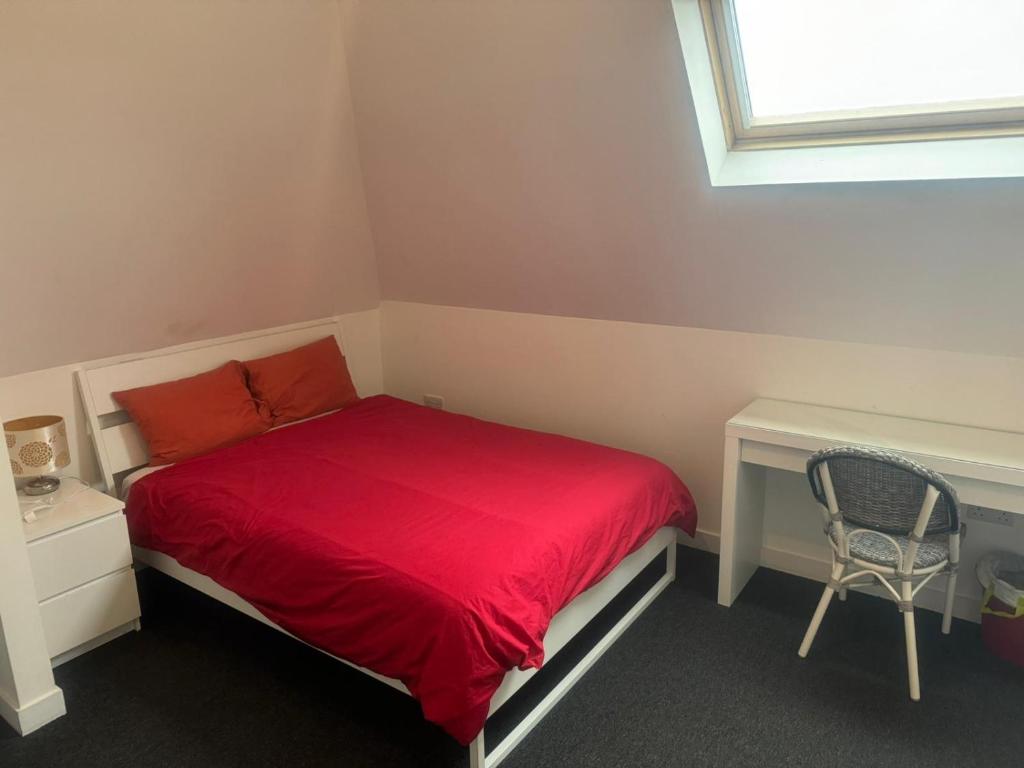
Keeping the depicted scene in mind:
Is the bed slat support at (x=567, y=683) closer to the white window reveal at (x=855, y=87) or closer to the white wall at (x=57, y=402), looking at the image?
the white window reveal at (x=855, y=87)

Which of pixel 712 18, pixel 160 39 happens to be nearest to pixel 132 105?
pixel 160 39

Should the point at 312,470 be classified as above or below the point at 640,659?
above

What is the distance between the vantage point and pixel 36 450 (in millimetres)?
2566

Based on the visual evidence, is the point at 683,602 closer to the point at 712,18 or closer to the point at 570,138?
the point at 570,138

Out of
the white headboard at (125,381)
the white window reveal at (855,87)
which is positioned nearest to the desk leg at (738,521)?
the white window reveal at (855,87)

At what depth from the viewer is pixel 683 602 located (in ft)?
9.51

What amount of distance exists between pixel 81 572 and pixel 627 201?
2.30 metres

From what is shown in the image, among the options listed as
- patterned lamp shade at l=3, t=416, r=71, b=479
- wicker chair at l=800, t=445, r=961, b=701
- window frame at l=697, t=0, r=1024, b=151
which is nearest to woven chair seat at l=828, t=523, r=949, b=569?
wicker chair at l=800, t=445, r=961, b=701

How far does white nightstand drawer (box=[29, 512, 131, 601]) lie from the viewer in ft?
7.99

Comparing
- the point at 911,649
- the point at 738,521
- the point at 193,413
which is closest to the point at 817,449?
the point at 738,521

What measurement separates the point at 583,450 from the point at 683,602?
2.26 feet

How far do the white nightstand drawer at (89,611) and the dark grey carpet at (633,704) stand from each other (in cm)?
10

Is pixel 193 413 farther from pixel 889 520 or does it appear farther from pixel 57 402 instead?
pixel 889 520

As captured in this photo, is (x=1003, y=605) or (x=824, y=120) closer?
(x=1003, y=605)
